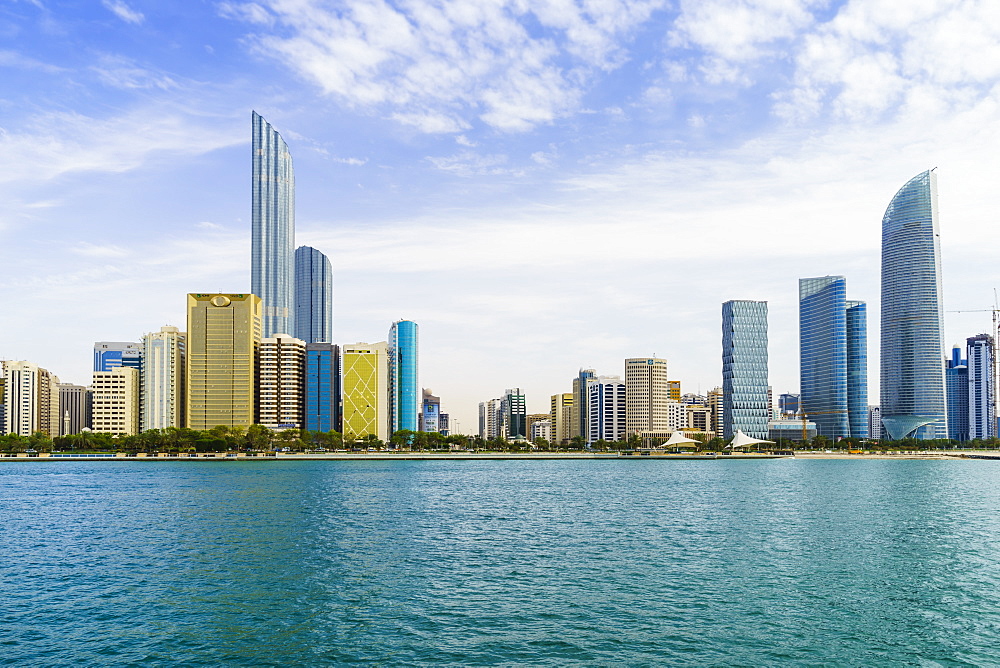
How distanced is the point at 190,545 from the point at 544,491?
5713cm

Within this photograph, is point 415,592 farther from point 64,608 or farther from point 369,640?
point 64,608

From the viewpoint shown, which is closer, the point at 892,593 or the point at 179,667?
the point at 179,667

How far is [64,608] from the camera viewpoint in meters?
39.1

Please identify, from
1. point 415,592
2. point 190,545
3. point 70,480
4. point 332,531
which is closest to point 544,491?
point 332,531

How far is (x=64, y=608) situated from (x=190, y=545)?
18258 millimetres

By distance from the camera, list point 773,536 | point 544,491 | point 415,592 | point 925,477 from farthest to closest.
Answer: point 925,477
point 544,491
point 773,536
point 415,592

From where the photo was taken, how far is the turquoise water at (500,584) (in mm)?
32469

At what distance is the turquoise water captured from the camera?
32.5 metres

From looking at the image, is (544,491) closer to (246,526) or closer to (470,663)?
(246,526)

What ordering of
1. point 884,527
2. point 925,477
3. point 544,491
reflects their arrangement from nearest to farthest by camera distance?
point 884,527
point 544,491
point 925,477

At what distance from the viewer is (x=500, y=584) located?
43344 millimetres

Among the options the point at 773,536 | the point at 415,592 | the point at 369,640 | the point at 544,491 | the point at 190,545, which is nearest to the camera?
the point at 369,640

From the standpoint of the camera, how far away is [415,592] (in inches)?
1644

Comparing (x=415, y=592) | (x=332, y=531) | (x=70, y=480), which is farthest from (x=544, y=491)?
(x=70, y=480)
